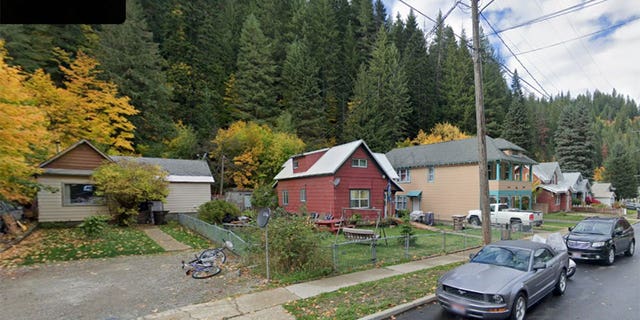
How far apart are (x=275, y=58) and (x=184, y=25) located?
1291 cm

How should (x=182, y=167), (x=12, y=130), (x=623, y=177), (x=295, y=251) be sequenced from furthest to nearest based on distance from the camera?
(x=623, y=177) → (x=182, y=167) → (x=12, y=130) → (x=295, y=251)

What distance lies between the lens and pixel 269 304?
25.3 ft

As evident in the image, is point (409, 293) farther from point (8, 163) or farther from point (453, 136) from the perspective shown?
point (453, 136)

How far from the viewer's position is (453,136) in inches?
1767

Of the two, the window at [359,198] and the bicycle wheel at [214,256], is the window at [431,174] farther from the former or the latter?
the bicycle wheel at [214,256]

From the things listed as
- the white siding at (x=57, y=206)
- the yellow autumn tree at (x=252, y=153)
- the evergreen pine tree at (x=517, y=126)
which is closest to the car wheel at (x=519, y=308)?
the white siding at (x=57, y=206)

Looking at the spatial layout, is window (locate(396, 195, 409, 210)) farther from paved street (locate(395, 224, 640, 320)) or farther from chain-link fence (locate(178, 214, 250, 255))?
paved street (locate(395, 224, 640, 320))

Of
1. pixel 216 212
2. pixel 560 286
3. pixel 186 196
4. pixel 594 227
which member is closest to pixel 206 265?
pixel 216 212

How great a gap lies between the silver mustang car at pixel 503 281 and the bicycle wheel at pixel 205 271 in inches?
265

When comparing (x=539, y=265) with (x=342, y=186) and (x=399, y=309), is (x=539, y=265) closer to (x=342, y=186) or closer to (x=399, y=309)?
(x=399, y=309)

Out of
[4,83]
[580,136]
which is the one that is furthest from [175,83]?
[580,136]

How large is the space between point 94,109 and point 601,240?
33562mm

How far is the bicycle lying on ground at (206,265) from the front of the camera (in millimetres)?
10227

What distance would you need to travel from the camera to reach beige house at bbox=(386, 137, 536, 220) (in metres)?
27.2
